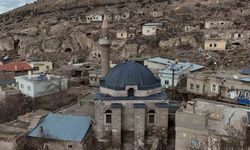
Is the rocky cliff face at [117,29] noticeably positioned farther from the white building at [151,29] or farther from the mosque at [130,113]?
the mosque at [130,113]

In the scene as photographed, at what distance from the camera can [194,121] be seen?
59.5 feet

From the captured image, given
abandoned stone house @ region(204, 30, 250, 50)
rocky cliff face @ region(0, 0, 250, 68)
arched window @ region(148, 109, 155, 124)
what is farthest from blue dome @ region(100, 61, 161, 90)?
abandoned stone house @ region(204, 30, 250, 50)

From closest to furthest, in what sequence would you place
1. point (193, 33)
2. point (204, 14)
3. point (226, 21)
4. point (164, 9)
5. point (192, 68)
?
point (192, 68) < point (193, 33) < point (226, 21) < point (204, 14) < point (164, 9)

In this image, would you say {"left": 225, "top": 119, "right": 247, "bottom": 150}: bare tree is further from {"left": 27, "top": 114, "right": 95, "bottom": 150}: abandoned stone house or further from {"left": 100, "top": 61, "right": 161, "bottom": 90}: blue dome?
{"left": 27, "top": 114, "right": 95, "bottom": 150}: abandoned stone house

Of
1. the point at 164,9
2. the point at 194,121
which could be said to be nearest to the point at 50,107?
the point at 194,121

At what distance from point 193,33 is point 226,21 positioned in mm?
9386

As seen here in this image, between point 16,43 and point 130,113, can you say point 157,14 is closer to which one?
point 16,43

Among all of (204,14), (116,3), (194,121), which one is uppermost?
(116,3)

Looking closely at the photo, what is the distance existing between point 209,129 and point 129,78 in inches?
290

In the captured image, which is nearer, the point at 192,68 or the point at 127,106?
the point at 127,106

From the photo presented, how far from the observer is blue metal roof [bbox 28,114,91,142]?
2136cm

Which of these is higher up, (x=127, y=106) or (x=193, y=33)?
(x=193, y=33)

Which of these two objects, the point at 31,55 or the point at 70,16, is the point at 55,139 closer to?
the point at 31,55

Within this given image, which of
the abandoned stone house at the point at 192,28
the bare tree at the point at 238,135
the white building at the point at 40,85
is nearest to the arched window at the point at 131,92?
the bare tree at the point at 238,135
